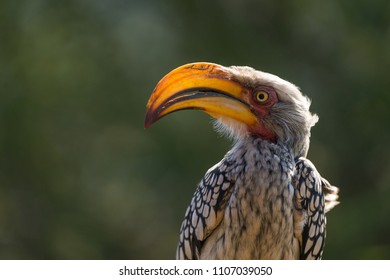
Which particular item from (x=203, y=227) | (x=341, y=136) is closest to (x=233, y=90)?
(x=203, y=227)

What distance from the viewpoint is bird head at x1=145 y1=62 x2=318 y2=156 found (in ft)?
12.8

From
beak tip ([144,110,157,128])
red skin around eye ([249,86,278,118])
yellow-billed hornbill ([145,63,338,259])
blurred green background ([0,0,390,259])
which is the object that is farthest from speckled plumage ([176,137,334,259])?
A: blurred green background ([0,0,390,259])

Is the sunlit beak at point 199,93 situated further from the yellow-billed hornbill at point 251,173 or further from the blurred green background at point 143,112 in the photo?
the blurred green background at point 143,112

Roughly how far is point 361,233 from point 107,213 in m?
3.12

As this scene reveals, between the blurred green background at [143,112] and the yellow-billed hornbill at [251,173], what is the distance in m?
5.99

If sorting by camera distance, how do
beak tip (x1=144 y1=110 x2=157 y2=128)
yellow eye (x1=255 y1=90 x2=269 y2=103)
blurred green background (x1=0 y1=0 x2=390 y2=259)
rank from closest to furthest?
beak tip (x1=144 y1=110 x2=157 y2=128), yellow eye (x1=255 y1=90 x2=269 y2=103), blurred green background (x1=0 y1=0 x2=390 y2=259)

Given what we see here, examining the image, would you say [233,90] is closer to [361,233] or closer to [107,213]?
[361,233]

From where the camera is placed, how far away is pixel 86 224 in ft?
36.5

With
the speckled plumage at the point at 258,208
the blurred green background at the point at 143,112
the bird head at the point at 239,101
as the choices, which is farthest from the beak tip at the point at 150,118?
the blurred green background at the point at 143,112

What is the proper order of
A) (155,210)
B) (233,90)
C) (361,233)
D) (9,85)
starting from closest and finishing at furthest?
(233,90) → (361,233) → (155,210) → (9,85)

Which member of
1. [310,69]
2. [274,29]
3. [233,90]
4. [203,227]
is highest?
[274,29]

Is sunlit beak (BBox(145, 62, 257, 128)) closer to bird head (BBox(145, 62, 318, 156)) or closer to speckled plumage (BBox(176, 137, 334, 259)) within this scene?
bird head (BBox(145, 62, 318, 156))

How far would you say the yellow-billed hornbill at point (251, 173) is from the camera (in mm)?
3908

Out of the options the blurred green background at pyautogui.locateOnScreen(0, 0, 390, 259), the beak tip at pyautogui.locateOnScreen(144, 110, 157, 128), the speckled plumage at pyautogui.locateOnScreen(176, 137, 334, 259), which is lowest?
the speckled plumage at pyautogui.locateOnScreen(176, 137, 334, 259)
